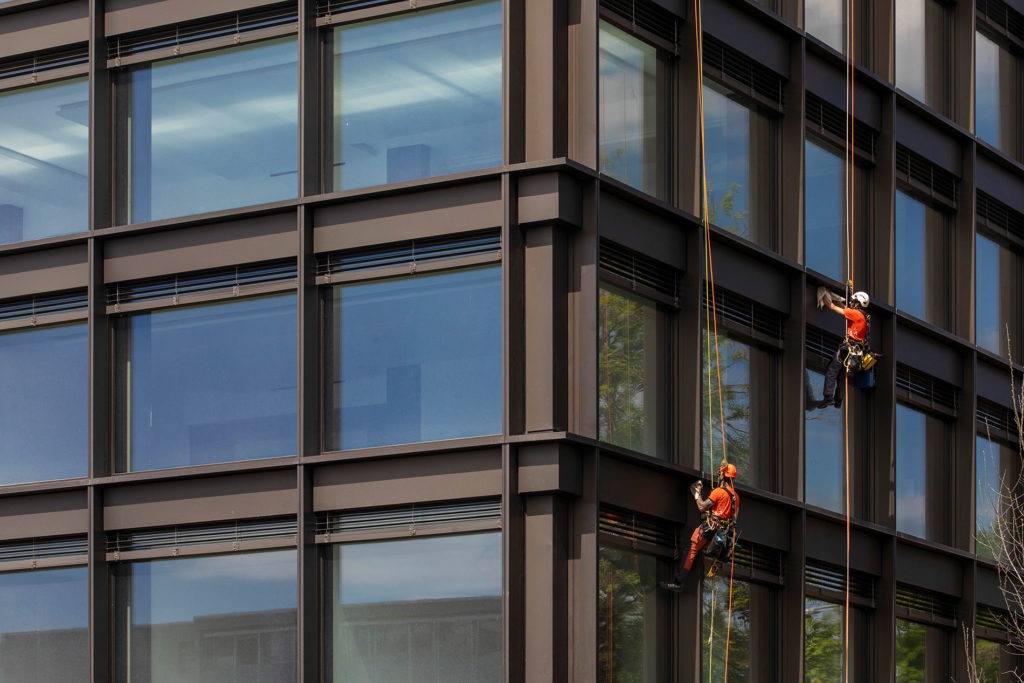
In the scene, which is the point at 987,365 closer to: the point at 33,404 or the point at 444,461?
the point at 444,461

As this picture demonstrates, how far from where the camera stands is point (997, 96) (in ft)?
127

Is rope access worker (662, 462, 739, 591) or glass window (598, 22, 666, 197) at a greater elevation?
glass window (598, 22, 666, 197)

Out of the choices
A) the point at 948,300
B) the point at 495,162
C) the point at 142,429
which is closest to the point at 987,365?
the point at 948,300

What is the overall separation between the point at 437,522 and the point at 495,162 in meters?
4.71

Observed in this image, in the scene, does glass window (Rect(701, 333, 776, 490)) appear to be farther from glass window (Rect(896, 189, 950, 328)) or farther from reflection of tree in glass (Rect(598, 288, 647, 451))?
glass window (Rect(896, 189, 950, 328))

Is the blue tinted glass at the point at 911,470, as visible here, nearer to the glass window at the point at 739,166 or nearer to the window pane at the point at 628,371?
the glass window at the point at 739,166

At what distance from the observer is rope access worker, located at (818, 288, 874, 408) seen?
30.8 m

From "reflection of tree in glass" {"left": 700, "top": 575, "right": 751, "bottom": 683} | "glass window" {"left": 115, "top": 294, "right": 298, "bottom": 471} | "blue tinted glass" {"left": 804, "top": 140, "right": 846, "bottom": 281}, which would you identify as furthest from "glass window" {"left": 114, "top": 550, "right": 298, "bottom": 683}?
"blue tinted glass" {"left": 804, "top": 140, "right": 846, "bottom": 281}

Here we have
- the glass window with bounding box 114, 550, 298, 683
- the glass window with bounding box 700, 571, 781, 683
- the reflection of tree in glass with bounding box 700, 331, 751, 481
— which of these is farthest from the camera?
the reflection of tree in glass with bounding box 700, 331, 751, 481

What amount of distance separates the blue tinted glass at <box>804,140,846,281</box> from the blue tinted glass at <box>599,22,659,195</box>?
4.21 metres

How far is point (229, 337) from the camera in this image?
27.7 meters

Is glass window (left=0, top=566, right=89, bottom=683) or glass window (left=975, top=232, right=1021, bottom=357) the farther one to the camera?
glass window (left=975, top=232, right=1021, bottom=357)

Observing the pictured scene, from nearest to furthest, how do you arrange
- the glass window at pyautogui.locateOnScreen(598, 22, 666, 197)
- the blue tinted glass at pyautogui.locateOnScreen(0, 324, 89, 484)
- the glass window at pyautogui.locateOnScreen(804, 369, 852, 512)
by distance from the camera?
the glass window at pyautogui.locateOnScreen(598, 22, 666, 197)
the blue tinted glass at pyautogui.locateOnScreen(0, 324, 89, 484)
the glass window at pyautogui.locateOnScreen(804, 369, 852, 512)

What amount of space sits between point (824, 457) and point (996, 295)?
7.87 metres
